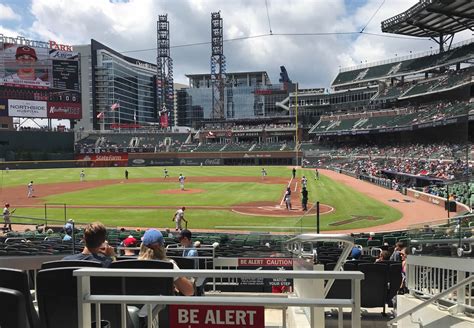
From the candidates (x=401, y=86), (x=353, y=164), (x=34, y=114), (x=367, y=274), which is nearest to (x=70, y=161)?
(x=34, y=114)

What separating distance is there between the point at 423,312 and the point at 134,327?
469 cm

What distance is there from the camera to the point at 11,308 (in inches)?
109

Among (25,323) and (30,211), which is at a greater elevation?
(25,323)

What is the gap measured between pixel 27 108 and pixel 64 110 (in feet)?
20.7

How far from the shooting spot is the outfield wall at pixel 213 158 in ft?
279

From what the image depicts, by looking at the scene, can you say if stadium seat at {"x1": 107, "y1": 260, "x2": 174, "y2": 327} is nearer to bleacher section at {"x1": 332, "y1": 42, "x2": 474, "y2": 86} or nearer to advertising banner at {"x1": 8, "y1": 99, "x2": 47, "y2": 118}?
bleacher section at {"x1": 332, "y1": 42, "x2": 474, "y2": 86}

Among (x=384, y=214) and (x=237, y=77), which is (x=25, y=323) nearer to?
(x=384, y=214)

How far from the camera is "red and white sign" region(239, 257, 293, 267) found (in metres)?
8.62

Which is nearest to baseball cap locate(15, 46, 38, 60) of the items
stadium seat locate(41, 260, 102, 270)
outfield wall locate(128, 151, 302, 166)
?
outfield wall locate(128, 151, 302, 166)

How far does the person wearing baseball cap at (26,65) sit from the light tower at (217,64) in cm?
5229

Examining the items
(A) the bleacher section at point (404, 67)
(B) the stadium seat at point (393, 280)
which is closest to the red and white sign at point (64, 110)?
(A) the bleacher section at point (404, 67)

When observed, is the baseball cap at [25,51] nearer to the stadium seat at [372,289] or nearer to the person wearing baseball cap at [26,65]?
the person wearing baseball cap at [26,65]

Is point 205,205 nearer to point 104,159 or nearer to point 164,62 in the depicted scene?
point 104,159

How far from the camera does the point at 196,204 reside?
106 feet
